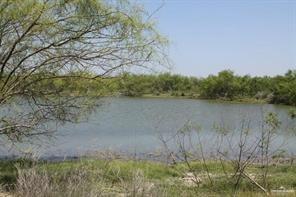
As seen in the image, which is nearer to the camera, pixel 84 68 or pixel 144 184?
pixel 144 184

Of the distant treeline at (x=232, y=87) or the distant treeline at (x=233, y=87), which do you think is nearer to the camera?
the distant treeline at (x=232, y=87)

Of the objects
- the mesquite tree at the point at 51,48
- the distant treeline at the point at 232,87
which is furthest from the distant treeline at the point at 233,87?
the mesquite tree at the point at 51,48

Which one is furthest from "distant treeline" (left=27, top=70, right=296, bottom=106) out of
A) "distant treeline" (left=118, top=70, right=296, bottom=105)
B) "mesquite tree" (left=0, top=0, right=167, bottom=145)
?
"mesquite tree" (left=0, top=0, right=167, bottom=145)

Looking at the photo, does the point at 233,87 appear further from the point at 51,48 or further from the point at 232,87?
the point at 51,48

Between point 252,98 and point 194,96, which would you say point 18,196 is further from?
point 194,96

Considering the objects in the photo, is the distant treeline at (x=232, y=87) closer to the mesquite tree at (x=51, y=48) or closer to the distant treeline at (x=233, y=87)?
the distant treeline at (x=233, y=87)

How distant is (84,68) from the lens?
12891mm

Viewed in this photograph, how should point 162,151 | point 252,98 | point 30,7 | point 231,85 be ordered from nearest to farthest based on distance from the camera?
point 30,7 → point 162,151 → point 252,98 → point 231,85

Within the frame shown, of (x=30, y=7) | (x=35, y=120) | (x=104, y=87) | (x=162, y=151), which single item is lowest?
(x=162, y=151)

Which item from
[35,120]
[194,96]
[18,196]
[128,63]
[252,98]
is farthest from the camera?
[194,96]

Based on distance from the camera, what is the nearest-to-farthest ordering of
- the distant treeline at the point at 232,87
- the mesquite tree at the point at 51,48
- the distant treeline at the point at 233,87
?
1. the mesquite tree at the point at 51,48
2. the distant treeline at the point at 232,87
3. the distant treeline at the point at 233,87

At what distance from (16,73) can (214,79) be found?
82.4m

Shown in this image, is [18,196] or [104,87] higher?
[104,87]

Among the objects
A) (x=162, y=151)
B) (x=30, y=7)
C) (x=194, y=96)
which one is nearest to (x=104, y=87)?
(x=30, y=7)
